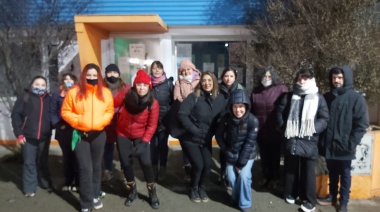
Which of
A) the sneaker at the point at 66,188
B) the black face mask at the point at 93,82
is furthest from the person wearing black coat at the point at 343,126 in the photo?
the sneaker at the point at 66,188

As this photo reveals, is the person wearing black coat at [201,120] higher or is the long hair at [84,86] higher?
the long hair at [84,86]

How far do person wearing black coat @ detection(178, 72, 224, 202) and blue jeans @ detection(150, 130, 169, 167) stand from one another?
2.22 feet

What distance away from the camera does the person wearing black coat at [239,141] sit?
382cm

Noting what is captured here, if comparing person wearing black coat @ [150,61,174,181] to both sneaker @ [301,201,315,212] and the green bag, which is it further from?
sneaker @ [301,201,315,212]

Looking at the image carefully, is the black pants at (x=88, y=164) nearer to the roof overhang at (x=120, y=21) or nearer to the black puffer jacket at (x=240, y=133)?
the black puffer jacket at (x=240, y=133)

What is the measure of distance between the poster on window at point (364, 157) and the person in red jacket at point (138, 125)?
8.36 feet

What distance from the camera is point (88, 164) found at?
3.83 metres

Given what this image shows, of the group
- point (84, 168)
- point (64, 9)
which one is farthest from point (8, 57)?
point (84, 168)

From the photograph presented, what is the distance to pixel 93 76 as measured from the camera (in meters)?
3.73

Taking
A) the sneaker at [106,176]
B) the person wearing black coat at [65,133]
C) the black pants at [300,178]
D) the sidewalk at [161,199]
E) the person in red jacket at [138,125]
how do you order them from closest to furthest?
the person in red jacket at [138,125] < the black pants at [300,178] < the sidewalk at [161,199] < the person wearing black coat at [65,133] < the sneaker at [106,176]

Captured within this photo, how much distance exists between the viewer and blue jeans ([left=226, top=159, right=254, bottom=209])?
391cm

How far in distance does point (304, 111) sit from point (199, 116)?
121cm

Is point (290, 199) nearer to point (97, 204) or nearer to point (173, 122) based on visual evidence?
point (173, 122)

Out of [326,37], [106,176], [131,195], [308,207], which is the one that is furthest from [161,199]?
[326,37]
